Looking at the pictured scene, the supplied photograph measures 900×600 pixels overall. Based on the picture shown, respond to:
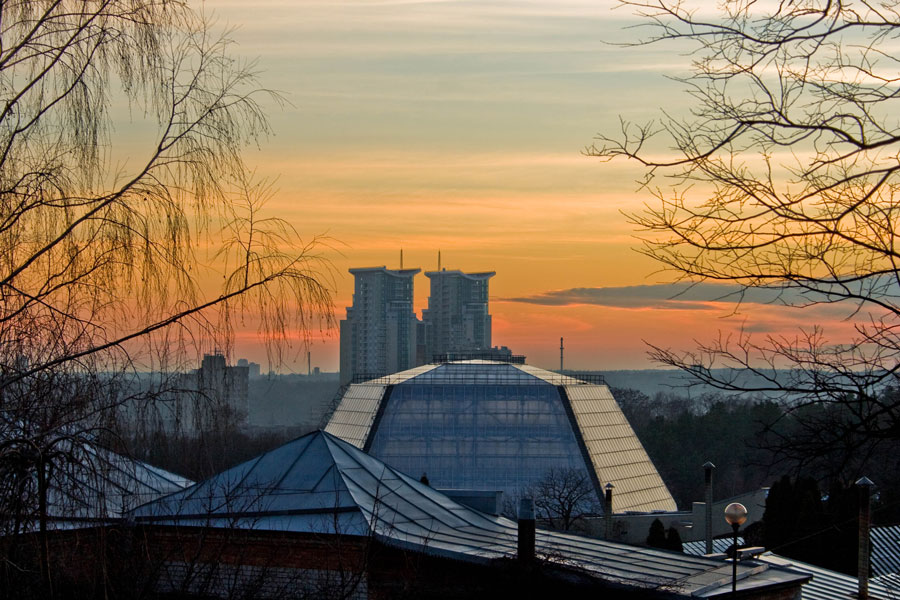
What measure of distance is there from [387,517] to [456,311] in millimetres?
124744

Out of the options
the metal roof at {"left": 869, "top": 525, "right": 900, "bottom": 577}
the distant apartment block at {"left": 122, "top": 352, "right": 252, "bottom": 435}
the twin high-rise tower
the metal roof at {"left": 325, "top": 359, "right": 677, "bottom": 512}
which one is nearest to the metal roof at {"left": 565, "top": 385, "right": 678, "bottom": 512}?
the metal roof at {"left": 325, "top": 359, "right": 677, "bottom": 512}

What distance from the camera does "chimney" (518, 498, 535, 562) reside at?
14.3 meters

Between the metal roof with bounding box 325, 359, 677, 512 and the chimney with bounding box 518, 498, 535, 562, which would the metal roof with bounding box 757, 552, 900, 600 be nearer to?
the chimney with bounding box 518, 498, 535, 562

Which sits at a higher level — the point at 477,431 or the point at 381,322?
the point at 381,322

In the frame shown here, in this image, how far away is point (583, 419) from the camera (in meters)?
53.0

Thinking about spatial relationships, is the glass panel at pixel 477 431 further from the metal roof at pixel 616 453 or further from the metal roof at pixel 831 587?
the metal roof at pixel 831 587

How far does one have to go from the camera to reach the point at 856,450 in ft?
21.1

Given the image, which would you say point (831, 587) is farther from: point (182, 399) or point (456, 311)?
point (456, 311)

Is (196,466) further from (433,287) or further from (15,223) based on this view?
(433,287)

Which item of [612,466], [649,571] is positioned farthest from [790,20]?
[612,466]

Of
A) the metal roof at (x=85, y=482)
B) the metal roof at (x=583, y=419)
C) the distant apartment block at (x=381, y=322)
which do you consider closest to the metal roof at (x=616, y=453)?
the metal roof at (x=583, y=419)

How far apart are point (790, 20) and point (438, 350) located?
13058cm

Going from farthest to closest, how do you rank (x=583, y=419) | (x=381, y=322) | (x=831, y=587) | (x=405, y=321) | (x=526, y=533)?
(x=381, y=322) → (x=405, y=321) → (x=583, y=419) → (x=831, y=587) → (x=526, y=533)

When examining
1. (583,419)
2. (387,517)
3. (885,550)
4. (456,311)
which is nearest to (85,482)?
(387,517)
